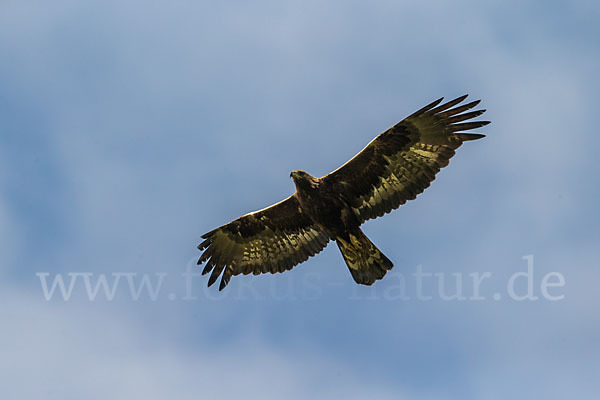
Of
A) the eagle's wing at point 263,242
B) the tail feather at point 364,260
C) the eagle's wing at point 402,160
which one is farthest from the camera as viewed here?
the eagle's wing at point 263,242

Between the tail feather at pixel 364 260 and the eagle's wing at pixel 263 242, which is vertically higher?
the eagle's wing at pixel 263 242

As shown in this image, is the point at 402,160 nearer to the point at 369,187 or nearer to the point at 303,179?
the point at 369,187

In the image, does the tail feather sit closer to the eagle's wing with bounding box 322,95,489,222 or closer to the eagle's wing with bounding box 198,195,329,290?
the eagle's wing with bounding box 322,95,489,222

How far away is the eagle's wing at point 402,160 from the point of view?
15.8 m

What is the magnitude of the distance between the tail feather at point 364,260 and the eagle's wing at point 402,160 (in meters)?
0.47

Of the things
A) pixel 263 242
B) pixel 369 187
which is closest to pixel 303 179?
pixel 369 187

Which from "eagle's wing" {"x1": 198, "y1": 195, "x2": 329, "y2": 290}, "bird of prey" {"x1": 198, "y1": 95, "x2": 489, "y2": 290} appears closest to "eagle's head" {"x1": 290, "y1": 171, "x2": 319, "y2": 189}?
"bird of prey" {"x1": 198, "y1": 95, "x2": 489, "y2": 290}

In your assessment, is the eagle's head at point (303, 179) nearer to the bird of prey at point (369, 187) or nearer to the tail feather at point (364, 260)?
the bird of prey at point (369, 187)

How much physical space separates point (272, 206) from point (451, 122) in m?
4.02

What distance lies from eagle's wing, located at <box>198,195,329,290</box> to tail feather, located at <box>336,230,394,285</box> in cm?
89

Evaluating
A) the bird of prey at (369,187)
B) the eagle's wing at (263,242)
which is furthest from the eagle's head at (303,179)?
the eagle's wing at (263,242)

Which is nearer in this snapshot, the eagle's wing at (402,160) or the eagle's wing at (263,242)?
the eagle's wing at (402,160)

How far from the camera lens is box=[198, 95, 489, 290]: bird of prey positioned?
52.1 ft

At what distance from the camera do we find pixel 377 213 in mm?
16438
